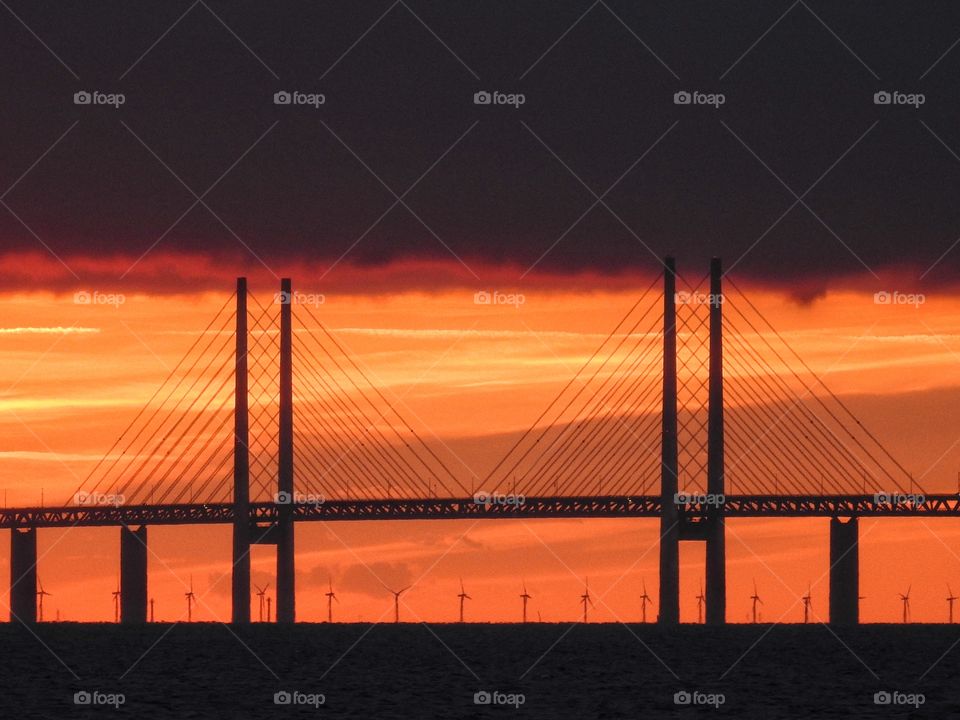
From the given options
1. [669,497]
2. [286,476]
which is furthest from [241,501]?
[669,497]

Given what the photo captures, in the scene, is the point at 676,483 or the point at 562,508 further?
the point at 562,508

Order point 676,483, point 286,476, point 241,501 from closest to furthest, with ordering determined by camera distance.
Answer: point 676,483
point 241,501
point 286,476

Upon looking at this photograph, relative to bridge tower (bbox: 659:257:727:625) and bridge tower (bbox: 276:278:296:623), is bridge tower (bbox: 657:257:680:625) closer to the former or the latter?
bridge tower (bbox: 659:257:727:625)

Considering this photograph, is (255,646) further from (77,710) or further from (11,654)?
(77,710)

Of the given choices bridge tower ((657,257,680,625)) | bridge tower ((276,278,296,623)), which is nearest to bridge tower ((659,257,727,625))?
bridge tower ((657,257,680,625))

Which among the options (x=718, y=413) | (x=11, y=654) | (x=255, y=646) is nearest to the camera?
(x=11, y=654)

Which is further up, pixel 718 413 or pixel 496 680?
pixel 718 413

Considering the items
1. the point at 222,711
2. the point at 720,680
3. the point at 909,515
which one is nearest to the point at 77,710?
the point at 222,711

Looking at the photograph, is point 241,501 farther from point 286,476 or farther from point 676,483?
point 676,483
